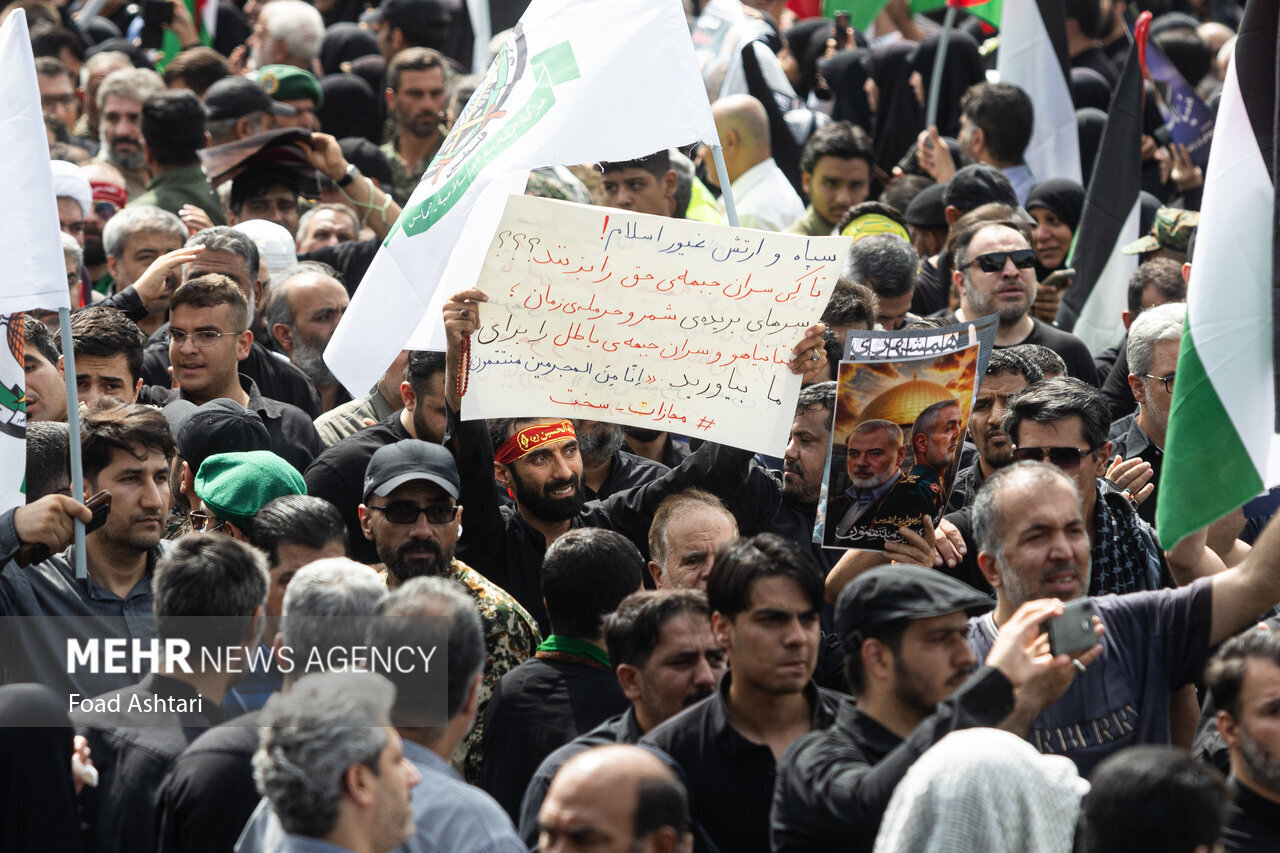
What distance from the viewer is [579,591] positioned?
16.9 feet

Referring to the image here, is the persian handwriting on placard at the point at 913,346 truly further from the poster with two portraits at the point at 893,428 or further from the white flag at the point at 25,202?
the white flag at the point at 25,202

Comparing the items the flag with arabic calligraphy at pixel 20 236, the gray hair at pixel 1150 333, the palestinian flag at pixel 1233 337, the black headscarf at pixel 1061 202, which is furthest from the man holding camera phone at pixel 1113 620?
the black headscarf at pixel 1061 202

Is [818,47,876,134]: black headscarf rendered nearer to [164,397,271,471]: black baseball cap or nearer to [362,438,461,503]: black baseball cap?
[164,397,271,471]: black baseball cap

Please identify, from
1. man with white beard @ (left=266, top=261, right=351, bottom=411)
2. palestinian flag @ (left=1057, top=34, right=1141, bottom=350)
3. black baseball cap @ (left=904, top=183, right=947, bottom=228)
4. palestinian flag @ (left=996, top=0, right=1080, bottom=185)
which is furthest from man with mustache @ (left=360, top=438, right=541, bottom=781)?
palestinian flag @ (left=996, top=0, right=1080, bottom=185)

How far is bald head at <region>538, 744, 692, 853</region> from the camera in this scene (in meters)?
3.58

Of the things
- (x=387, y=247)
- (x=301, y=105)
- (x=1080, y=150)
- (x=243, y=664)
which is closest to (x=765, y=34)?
(x=1080, y=150)

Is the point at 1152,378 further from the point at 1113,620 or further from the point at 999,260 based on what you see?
the point at 1113,620

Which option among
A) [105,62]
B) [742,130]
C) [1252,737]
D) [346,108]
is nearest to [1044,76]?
[742,130]

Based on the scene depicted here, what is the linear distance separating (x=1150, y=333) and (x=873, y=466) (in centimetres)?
208

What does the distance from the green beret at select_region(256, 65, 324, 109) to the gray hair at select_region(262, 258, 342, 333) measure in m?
3.27

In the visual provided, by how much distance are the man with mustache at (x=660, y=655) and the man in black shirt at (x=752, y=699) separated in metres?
0.20

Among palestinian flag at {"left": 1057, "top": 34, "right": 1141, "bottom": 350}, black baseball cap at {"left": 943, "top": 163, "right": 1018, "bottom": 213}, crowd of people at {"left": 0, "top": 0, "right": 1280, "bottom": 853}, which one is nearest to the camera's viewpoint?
crowd of people at {"left": 0, "top": 0, "right": 1280, "bottom": 853}

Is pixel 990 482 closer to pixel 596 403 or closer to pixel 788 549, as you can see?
pixel 788 549

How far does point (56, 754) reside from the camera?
4203 millimetres
